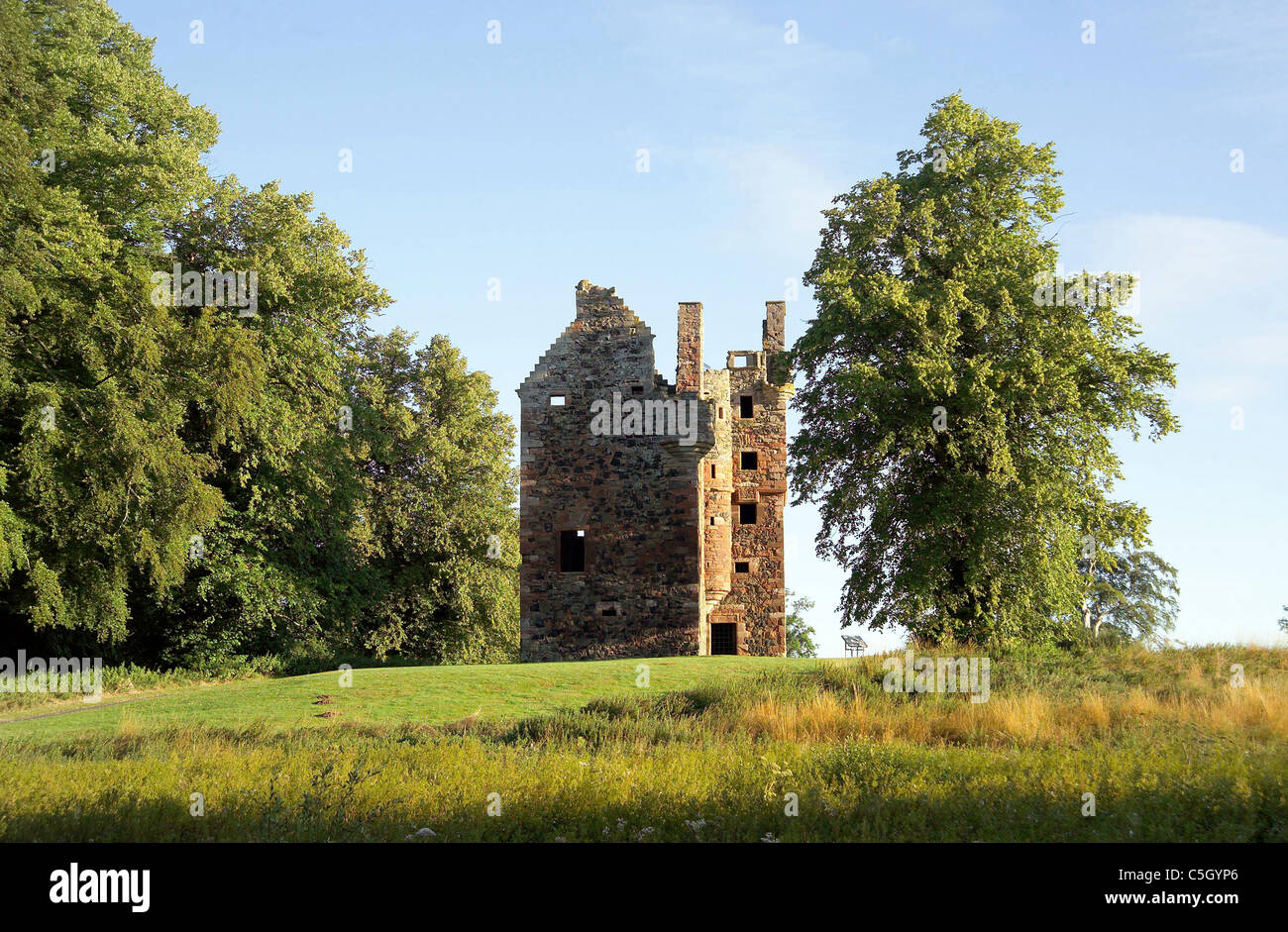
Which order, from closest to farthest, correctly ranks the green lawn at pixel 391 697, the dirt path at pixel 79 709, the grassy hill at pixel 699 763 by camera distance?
the grassy hill at pixel 699 763, the green lawn at pixel 391 697, the dirt path at pixel 79 709

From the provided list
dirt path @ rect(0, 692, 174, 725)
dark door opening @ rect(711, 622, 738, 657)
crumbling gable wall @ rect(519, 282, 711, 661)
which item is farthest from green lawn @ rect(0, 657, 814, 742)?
dark door opening @ rect(711, 622, 738, 657)

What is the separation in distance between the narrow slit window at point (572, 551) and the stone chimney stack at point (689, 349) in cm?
563

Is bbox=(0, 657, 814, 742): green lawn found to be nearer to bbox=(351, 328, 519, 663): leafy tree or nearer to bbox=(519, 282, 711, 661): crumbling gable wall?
bbox=(519, 282, 711, 661): crumbling gable wall

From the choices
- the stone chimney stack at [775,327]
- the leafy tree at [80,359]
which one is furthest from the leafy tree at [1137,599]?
the leafy tree at [80,359]

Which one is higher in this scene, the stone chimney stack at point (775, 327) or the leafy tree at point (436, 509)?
the stone chimney stack at point (775, 327)

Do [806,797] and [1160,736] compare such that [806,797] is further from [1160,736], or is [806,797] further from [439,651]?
[439,651]

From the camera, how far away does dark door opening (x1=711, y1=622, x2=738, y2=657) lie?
3494 centimetres

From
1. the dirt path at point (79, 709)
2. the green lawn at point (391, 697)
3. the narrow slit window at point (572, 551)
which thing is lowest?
the dirt path at point (79, 709)

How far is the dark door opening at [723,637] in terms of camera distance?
34938 millimetres

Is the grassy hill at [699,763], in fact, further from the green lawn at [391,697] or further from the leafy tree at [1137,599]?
the leafy tree at [1137,599]

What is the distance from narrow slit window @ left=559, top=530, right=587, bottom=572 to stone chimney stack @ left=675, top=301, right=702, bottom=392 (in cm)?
563

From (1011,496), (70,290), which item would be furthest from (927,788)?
(70,290)

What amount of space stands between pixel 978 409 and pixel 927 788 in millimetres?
15994

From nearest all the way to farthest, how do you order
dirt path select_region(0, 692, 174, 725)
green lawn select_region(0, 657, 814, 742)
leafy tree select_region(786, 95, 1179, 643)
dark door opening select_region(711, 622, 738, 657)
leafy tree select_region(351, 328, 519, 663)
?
green lawn select_region(0, 657, 814, 742) → dirt path select_region(0, 692, 174, 725) → leafy tree select_region(786, 95, 1179, 643) → dark door opening select_region(711, 622, 738, 657) → leafy tree select_region(351, 328, 519, 663)
